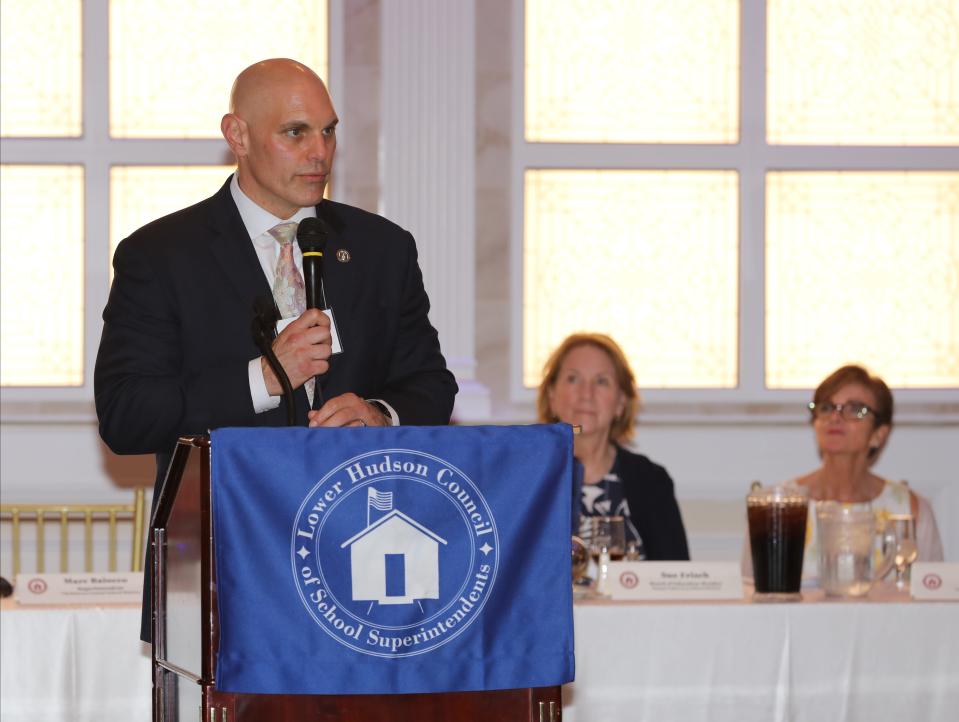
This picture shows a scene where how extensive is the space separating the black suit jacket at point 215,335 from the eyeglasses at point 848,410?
1.80 meters

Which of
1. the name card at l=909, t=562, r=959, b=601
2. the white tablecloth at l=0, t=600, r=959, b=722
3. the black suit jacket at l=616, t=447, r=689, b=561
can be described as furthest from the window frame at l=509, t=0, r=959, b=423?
the white tablecloth at l=0, t=600, r=959, b=722

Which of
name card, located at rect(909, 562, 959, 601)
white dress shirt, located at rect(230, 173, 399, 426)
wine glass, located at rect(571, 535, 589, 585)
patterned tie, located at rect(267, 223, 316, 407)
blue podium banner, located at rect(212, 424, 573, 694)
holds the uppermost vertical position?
white dress shirt, located at rect(230, 173, 399, 426)

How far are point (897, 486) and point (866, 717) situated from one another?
1224 millimetres

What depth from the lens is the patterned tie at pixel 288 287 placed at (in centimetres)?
210

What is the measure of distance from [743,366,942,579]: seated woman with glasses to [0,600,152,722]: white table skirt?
1.83m

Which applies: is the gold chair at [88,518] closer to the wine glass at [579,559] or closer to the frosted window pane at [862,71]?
the wine glass at [579,559]

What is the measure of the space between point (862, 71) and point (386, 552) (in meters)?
3.73

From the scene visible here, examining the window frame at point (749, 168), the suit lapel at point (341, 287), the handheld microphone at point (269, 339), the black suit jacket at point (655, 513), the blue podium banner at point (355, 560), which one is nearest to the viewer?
the blue podium banner at point (355, 560)

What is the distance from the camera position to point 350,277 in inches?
85.1

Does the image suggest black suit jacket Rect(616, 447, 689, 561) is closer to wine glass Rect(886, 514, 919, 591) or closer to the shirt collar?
wine glass Rect(886, 514, 919, 591)

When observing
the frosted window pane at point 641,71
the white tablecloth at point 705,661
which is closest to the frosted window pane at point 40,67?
the frosted window pane at point 641,71

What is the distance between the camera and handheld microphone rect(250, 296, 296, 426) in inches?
70.6

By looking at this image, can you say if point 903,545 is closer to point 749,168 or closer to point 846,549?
point 846,549

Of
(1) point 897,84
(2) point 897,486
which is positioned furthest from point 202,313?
(1) point 897,84
